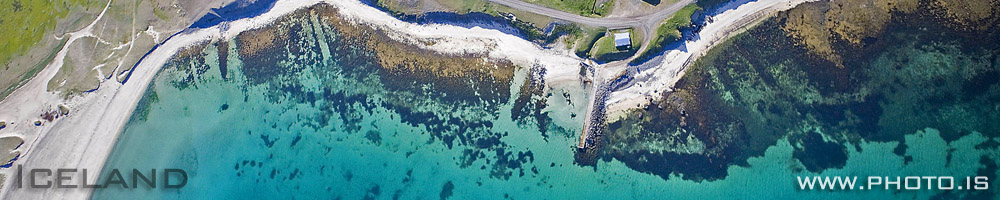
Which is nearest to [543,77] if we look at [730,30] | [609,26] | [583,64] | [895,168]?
[583,64]

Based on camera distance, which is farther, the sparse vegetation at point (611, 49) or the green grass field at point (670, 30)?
the sparse vegetation at point (611, 49)

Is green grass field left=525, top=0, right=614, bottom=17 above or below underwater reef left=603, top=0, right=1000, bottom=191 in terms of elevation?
above

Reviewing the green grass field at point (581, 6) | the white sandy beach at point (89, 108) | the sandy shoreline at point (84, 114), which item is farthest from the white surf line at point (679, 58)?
Result: the sandy shoreline at point (84, 114)

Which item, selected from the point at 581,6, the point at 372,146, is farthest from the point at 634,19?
the point at 372,146

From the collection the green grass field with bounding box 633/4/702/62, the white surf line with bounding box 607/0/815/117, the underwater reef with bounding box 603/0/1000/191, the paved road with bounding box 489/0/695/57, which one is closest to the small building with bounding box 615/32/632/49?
the paved road with bounding box 489/0/695/57

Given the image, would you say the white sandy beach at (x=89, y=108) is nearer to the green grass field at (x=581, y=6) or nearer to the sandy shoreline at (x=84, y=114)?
the sandy shoreline at (x=84, y=114)

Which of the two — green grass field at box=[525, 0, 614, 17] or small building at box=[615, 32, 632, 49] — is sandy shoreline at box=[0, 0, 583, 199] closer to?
green grass field at box=[525, 0, 614, 17]
